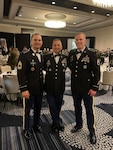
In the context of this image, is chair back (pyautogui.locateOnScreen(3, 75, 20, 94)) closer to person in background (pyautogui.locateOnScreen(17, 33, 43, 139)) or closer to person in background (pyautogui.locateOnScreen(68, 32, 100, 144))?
person in background (pyautogui.locateOnScreen(17, 33, 43, 139))

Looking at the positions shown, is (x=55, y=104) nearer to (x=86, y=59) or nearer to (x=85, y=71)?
(x=85, y=71)

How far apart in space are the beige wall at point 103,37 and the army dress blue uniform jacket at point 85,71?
30.6 feet

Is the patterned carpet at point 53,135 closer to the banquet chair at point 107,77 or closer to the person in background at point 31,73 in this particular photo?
the person in background at point 31,73

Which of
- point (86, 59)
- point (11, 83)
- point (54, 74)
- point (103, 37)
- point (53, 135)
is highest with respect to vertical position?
point (103, 37)

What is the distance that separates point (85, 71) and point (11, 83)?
188 cm

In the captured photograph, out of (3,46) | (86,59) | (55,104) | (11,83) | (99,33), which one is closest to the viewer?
(86,59)

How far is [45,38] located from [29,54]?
1031 cm

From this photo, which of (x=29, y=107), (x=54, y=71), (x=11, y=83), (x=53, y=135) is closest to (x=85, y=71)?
(x=54, y=71)

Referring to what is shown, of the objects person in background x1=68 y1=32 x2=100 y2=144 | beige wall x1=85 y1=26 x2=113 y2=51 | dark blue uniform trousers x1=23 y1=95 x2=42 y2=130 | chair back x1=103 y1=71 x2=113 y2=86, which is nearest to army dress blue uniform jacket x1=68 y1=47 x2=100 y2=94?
→ person in background x1=68 y1=32 x2=100 y2=144

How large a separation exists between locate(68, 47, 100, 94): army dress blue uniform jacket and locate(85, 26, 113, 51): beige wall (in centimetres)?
933

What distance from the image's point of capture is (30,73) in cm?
250

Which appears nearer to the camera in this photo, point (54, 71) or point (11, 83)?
point (54, 71)

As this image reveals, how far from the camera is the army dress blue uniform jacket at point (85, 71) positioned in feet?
7.77

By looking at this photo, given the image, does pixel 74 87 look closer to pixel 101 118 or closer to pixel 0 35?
pixel 101 118
